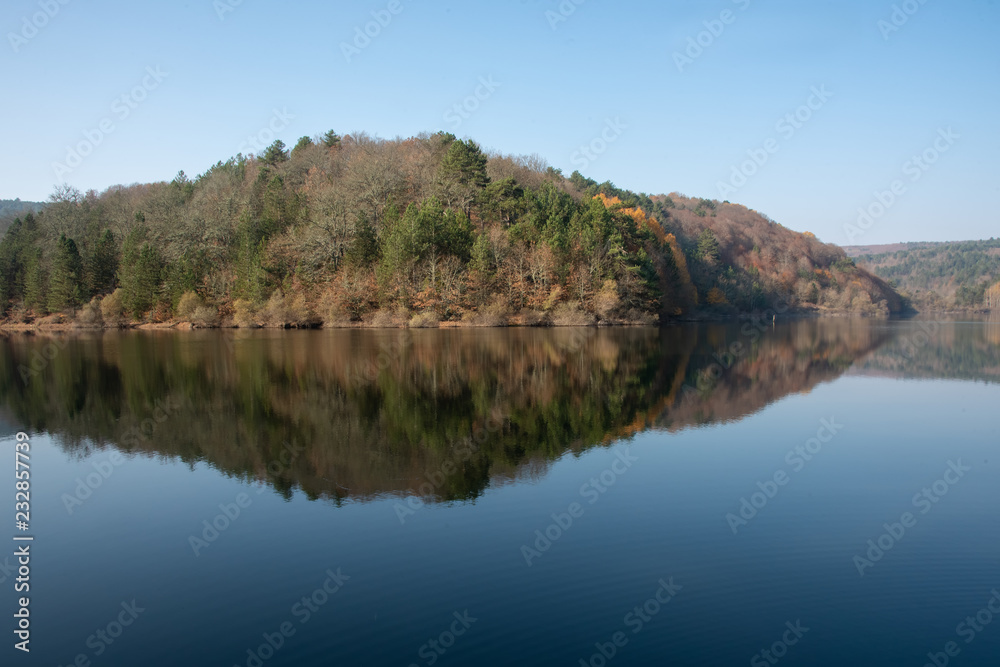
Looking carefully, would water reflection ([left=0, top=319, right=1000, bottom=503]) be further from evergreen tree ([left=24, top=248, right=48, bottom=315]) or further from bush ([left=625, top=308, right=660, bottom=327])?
evergreen tree ([left=24, top=248, right=48, bottom=315])

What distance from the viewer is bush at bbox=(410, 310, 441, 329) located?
180 ft

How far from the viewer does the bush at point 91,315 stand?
62969 millimetres

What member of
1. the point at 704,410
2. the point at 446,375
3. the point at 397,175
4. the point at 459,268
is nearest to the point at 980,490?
the point at 704,410

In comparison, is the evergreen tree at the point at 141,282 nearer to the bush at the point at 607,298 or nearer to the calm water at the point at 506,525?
the bush at the point at 607,298

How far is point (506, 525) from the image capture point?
9.80 m

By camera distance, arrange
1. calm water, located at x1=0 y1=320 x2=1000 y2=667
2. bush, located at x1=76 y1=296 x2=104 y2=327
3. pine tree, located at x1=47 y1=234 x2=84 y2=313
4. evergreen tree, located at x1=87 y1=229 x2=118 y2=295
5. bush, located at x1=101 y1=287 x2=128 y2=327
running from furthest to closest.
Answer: evergreen tree, located at x1=87 y1=229 x2=118 y2=295
pine tree, located at x1=47 y1=234 x2=84 y2=313
bush, located at x1=101 y1=287 x2=128 y2=327
bush, located at x1=76 y1=296 x2=104 y2=327
calm water, located at x1=0 y1=320 x2=1000 y2=667

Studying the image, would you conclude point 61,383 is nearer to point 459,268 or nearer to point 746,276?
point 459,268

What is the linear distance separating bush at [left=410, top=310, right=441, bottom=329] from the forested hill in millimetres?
193

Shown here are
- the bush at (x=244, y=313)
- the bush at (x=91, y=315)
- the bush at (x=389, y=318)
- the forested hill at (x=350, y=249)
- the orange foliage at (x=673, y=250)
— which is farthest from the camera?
the orange foliage at (x=673, y=250)

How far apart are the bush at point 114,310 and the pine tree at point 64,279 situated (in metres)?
3.55

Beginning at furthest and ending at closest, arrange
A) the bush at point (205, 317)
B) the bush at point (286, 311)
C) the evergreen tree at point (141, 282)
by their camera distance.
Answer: the evergreen tree at point (141, 282) < the bush at point (205, 317) < the bush at point (286, 311)

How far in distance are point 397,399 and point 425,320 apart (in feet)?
118

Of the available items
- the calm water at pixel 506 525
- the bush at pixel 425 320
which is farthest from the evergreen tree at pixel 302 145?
the calm water at pixel 506 525

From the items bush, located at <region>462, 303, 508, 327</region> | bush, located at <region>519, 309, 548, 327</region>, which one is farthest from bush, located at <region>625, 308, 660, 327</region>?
bush, located at <region>462, 303, 508, 327</region>
